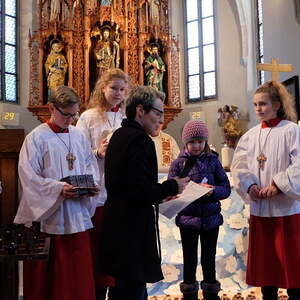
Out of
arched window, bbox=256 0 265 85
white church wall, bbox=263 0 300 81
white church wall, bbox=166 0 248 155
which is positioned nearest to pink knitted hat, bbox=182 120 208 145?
white church wall, bbox=263 0 300 81

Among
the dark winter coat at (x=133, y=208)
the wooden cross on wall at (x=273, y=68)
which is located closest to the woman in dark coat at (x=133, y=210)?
the dark winter coat at (x=133, y=208)

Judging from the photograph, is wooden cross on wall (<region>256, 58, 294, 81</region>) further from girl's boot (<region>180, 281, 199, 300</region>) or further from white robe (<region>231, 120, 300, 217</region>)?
girl's boot (<region>180, 281, 199, 300</region>)

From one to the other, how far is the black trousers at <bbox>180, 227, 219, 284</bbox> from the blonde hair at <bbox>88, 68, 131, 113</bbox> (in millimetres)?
1122

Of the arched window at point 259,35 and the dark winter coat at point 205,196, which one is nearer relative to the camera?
the dark winter coat at point 205,196

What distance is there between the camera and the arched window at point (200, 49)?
13.3 m

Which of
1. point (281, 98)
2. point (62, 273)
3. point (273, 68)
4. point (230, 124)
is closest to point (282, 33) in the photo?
point (230, 124)

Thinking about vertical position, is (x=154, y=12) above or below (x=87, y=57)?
above

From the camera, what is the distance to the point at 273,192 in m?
3.38

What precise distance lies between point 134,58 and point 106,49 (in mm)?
693

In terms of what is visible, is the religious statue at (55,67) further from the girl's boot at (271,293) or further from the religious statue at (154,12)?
the girl's boot at (271,293)

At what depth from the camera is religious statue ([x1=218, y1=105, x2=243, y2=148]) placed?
12055 millimetres

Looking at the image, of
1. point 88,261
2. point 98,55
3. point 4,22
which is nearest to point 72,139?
point 88,261

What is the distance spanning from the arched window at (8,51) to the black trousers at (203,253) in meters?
9.42

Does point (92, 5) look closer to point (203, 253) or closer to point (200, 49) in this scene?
point (200, 49)
